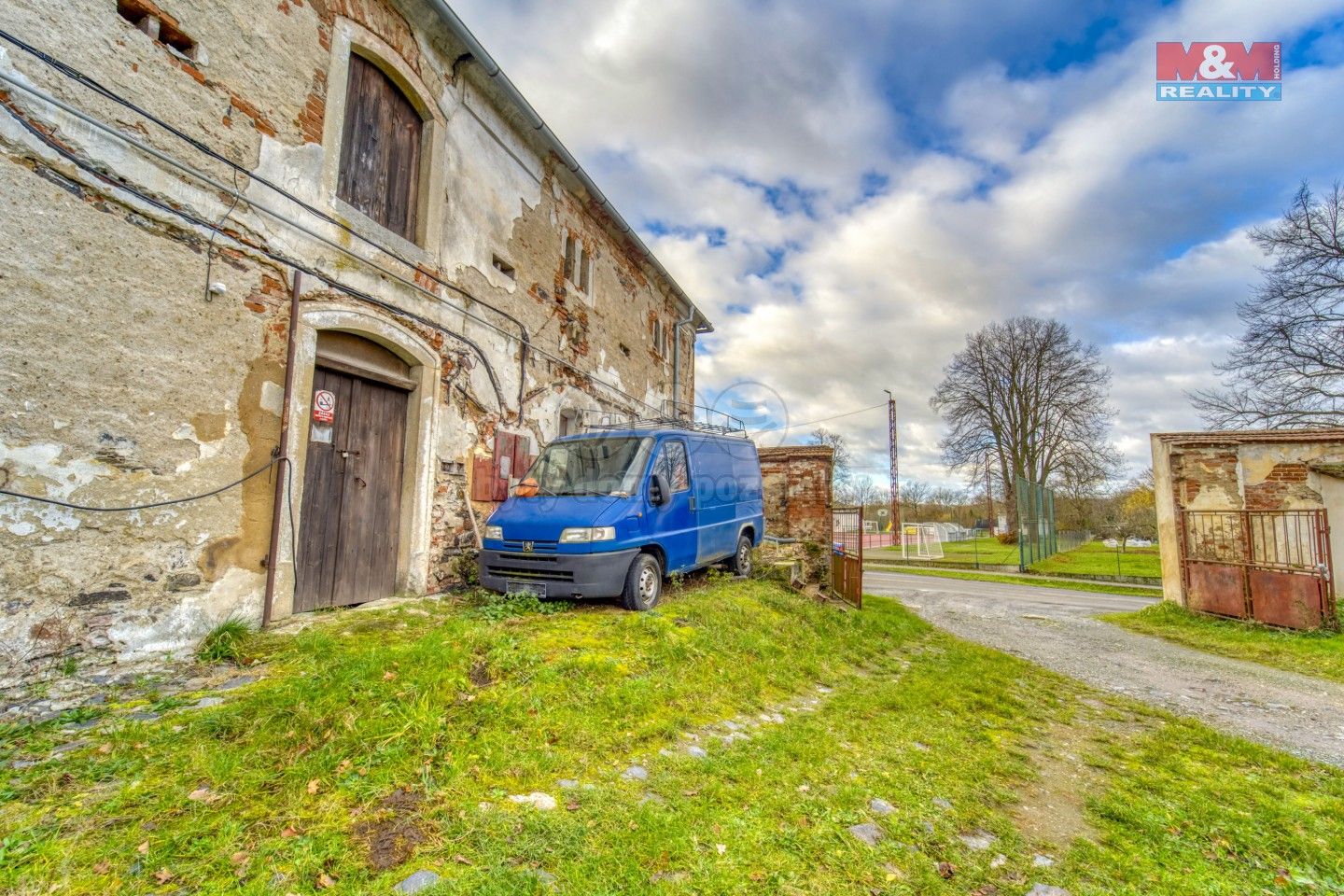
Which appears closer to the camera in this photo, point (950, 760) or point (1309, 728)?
point (950, 760)

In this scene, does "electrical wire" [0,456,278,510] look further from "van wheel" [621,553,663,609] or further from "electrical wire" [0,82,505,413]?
"van wheel" [621,553,663,609]

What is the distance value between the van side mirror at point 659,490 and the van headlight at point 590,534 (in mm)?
833

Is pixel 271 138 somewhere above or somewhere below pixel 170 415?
above

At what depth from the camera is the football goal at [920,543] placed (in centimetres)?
2575

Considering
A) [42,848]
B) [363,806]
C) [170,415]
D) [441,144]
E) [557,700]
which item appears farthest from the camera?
[441,144]

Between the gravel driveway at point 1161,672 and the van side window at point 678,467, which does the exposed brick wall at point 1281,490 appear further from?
the van side window at point 678,467

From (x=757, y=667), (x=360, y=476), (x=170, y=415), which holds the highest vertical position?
(x=170, y=415)

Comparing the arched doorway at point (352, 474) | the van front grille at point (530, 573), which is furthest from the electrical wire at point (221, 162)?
the van front grille at point (530, 573)

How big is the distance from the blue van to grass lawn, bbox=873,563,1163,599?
14036 mm

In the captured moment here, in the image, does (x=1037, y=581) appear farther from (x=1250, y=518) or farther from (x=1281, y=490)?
(x=1250, y=518)

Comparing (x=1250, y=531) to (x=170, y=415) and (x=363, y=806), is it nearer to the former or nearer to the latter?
(x=363, y=806)

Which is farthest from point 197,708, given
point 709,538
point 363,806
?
point 709,538

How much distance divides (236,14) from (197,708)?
555cm

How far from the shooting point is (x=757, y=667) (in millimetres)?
5102
